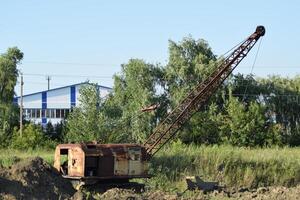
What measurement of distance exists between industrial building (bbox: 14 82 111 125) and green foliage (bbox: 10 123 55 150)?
987 inches

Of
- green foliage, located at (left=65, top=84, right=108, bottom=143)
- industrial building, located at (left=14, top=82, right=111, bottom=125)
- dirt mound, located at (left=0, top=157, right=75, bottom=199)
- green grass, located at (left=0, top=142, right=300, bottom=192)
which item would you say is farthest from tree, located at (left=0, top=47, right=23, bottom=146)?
dirt mound, located at (left=0, top=157, right=75, bottom=199)

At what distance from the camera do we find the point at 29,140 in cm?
5294

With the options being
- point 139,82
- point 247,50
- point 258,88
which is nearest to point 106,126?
point 247,50

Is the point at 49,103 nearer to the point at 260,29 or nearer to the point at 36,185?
the point at 260,29

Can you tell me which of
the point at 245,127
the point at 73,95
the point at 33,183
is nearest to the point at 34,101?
the point at 73,95

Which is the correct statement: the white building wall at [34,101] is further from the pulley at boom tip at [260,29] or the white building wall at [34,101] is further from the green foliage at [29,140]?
the pulley at boom tip at [260,29]

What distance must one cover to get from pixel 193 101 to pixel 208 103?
91.8ft

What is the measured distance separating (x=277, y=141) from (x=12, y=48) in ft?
93.3

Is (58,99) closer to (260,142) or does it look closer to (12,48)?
(12,48)

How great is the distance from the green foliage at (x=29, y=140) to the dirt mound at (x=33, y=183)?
32968 mm

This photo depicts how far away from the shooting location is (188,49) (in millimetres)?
64188

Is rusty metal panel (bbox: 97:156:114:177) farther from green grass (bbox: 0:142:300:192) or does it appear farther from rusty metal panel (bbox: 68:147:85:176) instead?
green grass (bbox: 0:142:300:192)

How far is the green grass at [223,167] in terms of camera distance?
3253cm

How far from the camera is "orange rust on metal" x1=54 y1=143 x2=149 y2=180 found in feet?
74.9
